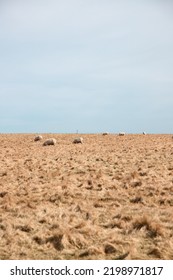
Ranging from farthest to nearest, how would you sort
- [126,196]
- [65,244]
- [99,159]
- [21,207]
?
[99,159]
[126,196]
[21,207]
[65,244]

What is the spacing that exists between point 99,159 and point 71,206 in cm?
1443

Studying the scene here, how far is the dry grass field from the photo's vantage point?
10664 mm

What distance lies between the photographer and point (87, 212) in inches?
558

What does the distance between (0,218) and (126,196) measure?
19.0 feet

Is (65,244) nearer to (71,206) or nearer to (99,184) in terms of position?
(71,206)

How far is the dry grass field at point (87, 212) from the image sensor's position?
420 inches

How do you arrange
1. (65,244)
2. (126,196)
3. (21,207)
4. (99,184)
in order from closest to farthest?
(65,244) < (21,207) < (126,196) < (99,184)

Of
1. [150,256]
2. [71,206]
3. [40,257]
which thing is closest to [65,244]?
[40,257]
